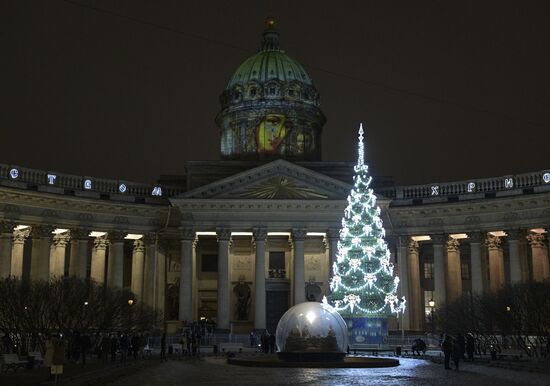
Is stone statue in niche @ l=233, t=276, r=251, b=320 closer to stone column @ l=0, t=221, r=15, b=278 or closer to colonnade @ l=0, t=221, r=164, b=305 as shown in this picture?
colonnade @ l=0, t=221, r=164, b=305

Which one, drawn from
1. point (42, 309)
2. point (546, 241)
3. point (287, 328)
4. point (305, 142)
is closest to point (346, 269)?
point (287, 328)

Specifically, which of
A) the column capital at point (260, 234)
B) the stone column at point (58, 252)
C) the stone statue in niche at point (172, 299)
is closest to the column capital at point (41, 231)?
the stone column at point (58, 252)

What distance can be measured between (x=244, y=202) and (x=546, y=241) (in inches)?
1035

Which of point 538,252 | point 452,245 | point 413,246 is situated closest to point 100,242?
point 413,246

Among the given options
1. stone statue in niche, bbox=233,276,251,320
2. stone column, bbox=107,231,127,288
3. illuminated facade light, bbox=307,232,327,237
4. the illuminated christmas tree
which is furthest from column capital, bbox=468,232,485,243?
stone column, bbox=107,231,127,288

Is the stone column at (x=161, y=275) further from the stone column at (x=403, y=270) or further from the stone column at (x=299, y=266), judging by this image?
the stone column at (x=403, y=270)

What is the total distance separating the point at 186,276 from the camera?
70.9 m

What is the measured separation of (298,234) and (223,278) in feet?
25.0

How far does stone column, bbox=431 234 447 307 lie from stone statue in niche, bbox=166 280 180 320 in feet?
79.2

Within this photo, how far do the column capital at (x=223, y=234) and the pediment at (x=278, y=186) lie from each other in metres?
2.91

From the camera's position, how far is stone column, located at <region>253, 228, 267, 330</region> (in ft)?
230

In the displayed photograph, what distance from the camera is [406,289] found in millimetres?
72750

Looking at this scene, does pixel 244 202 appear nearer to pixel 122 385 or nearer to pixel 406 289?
pixel 406 289

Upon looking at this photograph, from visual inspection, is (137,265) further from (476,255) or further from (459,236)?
(476,255)
